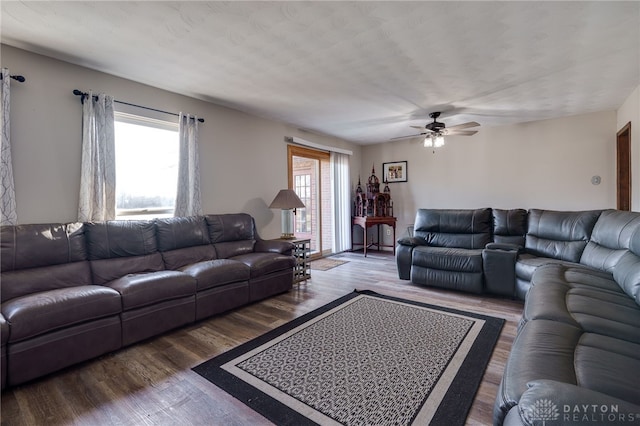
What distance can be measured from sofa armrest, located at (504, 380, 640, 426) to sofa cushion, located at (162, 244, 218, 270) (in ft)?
9.89

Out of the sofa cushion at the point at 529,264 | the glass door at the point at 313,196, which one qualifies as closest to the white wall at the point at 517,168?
the glass door at the point at 313,196

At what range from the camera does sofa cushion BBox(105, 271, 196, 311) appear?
7.47 feet

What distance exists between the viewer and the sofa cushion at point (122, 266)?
8.34 ft

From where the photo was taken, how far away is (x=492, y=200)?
5.34m

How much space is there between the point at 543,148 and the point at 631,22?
122 inches

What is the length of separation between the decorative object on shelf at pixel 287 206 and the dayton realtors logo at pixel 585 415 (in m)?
3.67

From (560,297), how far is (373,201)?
4.54 metres

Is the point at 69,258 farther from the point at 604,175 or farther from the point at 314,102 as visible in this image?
the point at 604,175

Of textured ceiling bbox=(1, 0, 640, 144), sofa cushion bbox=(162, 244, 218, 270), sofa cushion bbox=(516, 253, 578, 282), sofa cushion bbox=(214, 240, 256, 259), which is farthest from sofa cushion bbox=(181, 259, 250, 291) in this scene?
sofa cushion bbox=(516, 253, 578, 282)

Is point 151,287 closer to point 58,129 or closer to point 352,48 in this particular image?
point 58,129

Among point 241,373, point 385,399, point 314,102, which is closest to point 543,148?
point 314,102

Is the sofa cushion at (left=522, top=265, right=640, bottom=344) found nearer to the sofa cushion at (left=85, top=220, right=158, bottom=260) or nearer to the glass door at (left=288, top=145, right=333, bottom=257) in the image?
the sofa cushion at (left=85, top=220, right=158, bottom=260)

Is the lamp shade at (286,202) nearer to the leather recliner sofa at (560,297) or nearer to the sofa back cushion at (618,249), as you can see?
the leather recliner sofa at (560,297)

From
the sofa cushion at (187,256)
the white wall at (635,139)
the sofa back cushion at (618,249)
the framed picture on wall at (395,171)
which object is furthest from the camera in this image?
the framed picture on wall at (395,171)
